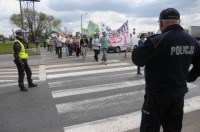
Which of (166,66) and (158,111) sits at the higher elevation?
(166,66)

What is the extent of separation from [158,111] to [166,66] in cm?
51

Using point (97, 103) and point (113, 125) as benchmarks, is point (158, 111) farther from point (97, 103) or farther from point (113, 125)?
point (97, 103)

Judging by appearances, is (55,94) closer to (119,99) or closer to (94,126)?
(119,99)

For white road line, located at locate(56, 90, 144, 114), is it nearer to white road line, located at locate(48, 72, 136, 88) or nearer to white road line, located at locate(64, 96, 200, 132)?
white road line, located at locate(64, 96, 200, 132)

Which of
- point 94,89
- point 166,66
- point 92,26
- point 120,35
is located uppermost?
point 92,26

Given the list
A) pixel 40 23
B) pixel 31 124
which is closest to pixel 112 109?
pixel 31 124

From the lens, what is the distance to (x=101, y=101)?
607cm

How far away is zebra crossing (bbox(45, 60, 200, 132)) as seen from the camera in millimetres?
4602

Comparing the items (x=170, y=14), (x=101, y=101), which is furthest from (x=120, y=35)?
(x=170, y=14)

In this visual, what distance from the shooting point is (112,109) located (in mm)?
5422

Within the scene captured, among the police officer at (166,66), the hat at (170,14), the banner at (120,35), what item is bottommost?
the police officer at (166,66)

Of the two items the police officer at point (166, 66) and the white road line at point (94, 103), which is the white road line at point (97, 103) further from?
the police officer at point (166, 66)

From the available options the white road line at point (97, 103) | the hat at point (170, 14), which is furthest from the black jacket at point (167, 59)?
the white road line at point (97, 103)

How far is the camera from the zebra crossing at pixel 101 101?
4602 mm
